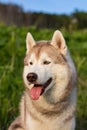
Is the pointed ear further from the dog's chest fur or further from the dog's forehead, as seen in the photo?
the dog's chest fur

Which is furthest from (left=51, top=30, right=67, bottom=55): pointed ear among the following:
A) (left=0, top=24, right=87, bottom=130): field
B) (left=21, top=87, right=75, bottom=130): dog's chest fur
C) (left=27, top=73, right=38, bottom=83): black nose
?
(left=0, top=24, right=87, bottom=130): field

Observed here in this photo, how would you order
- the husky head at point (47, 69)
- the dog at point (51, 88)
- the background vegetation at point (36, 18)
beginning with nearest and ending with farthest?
the husky head at point (47, 69) → the dog at point (51, 88) → the background vegetation at point (36, 18)

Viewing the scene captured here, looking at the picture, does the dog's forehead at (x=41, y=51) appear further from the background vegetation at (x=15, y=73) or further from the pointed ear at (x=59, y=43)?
the background vegetation at (x=15, y=73)

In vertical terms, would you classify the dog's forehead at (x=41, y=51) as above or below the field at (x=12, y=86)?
above

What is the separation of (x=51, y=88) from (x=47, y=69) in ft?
0.96

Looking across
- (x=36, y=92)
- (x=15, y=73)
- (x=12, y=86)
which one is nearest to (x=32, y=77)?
(x=36, y=92)

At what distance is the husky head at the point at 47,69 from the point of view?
705cm

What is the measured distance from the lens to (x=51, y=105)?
7.48 m

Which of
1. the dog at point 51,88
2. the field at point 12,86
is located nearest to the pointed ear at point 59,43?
the dog at point 51,88

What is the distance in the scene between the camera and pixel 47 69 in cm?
716

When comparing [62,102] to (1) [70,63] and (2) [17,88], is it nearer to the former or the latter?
(1) [70,63]

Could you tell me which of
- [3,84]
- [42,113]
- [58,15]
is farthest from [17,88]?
[58,15]

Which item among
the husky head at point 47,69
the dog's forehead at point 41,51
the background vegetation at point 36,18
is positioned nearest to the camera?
the husky head at point 47,69

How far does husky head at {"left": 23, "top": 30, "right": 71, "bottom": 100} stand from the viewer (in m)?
7.05
